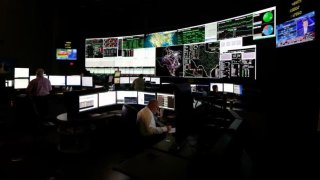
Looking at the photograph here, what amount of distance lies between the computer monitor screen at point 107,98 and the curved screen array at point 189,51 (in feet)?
10.4

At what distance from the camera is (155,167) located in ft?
5.79

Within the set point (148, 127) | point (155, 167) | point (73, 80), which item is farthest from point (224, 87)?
point (155, 167)

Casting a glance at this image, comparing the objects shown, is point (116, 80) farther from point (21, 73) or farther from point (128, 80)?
point (21, 73)

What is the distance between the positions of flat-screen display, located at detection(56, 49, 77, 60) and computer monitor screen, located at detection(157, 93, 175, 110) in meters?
6.82

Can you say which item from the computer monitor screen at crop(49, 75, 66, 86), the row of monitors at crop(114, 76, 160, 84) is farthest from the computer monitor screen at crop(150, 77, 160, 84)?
the computer monitor screen at crop(49, 75, 66, 86)

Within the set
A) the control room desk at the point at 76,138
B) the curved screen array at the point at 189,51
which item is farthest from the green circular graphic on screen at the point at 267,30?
the control room desk at the point at 76,138

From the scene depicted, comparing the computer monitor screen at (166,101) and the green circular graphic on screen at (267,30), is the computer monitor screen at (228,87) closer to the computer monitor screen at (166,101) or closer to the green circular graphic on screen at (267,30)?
the green circular graphic on screen at (267,30)

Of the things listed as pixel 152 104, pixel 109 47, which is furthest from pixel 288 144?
pixel 109 47

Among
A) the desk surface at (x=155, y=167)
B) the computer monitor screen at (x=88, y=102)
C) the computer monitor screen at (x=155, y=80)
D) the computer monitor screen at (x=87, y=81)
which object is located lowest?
the desk surface at (x=155, y=167)

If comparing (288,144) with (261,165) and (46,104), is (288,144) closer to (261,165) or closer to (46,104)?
(261,165)

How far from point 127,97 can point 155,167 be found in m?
2.67

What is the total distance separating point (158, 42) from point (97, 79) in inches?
135

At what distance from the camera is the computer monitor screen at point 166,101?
146 inches

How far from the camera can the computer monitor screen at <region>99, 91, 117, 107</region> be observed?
4.00 m
